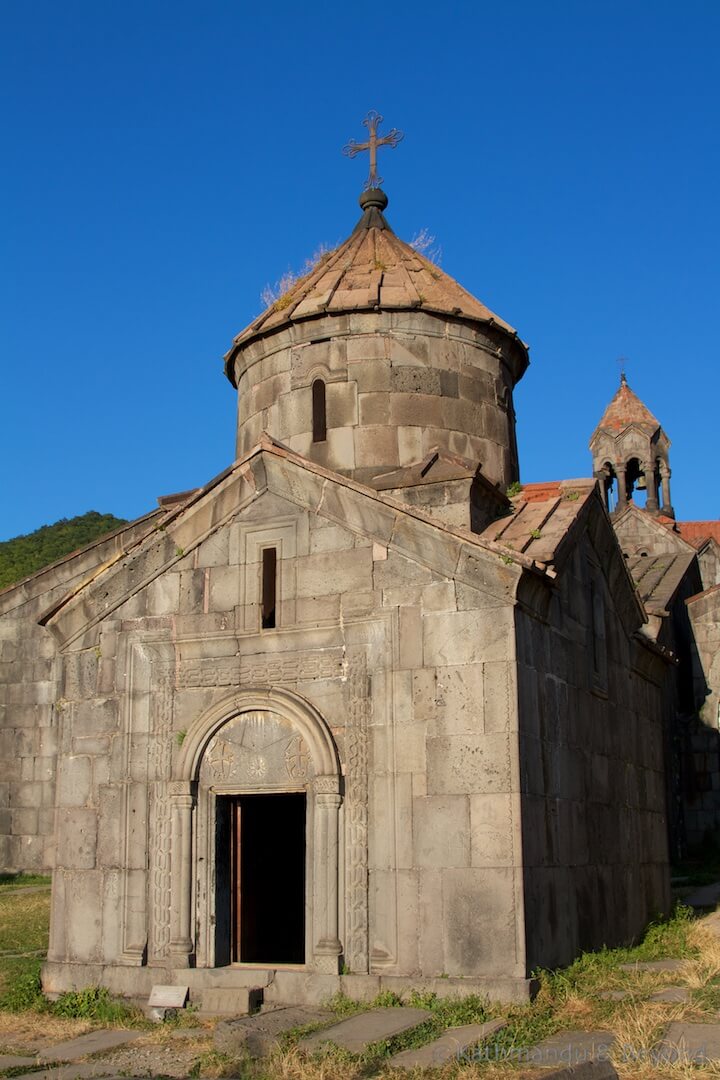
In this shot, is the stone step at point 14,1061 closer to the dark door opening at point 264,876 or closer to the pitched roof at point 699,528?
the dark door opening at point 264,876

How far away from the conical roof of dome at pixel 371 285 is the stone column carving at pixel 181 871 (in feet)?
16.2

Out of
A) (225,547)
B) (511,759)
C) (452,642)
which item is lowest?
(511,759)

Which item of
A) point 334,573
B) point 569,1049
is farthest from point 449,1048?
point 334,573

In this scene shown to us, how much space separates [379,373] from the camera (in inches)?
432

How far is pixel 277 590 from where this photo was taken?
915 centimetres

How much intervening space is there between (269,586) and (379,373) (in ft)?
9.18

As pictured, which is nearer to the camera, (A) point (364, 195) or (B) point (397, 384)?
(B) point (397, 384)

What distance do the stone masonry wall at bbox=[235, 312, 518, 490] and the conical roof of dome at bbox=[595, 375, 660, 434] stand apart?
18.3 m

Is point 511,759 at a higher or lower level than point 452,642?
lower

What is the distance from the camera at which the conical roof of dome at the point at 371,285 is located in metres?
11.2

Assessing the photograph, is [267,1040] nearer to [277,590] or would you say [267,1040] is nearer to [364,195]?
[277,590]

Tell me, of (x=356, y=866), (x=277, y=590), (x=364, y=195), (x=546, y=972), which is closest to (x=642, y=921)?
(x=546, y=972)

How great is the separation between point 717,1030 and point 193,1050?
3.33 m

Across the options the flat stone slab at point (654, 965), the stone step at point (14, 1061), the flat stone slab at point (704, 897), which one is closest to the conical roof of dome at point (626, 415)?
the flat stone slab at point (704, 897)
